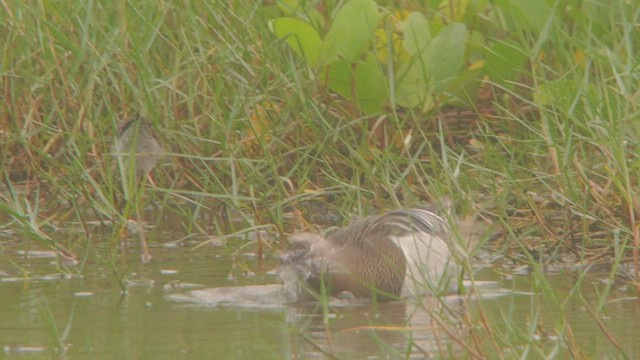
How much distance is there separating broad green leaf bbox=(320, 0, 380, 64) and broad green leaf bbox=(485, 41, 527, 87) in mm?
431

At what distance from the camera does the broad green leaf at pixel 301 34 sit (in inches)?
222

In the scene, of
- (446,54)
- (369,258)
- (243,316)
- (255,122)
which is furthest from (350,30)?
(243,316)

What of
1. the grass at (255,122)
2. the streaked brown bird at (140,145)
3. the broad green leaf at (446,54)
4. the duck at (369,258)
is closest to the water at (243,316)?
the duck at (369,258)

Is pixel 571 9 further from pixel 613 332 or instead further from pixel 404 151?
pixel 613 332

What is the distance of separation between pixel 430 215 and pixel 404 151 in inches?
36.2

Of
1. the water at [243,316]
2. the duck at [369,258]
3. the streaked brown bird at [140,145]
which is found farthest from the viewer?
the streaked brown bird at [140,145]

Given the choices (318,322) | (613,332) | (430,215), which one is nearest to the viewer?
(613,332)

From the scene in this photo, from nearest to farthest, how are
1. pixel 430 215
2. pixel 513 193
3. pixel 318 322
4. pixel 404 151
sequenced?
1. pixel 318 322
2. pixel 430 215
3. pixel 513 193
4. pixel 404 151

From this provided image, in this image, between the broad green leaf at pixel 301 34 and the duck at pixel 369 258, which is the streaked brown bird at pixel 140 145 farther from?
the duck at pixel 369 258

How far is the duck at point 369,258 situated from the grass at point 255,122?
35cm

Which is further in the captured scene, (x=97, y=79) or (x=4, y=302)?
(x=97, y=79)

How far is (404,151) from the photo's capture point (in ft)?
17.7

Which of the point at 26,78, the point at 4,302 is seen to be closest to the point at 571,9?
the point at 26,78

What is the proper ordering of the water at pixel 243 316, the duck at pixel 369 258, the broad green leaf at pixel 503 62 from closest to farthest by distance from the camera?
the water at pixel 243 316 < the duck at pixel 369 258 < the broad green leaf at pixel 503 62
